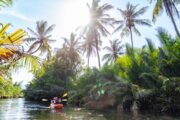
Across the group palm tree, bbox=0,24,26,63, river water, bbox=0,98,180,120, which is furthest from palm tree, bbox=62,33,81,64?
palm tree, bbox=0,24,26,63

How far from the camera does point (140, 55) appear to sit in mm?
26250

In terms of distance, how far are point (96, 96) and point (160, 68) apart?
841cm

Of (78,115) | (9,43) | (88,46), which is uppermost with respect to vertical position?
(88,46)

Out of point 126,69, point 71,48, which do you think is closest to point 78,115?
point 126,69

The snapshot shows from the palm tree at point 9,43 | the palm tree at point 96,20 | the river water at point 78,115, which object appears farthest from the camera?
the palm tree at point 96,20

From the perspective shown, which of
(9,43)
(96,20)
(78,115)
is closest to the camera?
(9,43)

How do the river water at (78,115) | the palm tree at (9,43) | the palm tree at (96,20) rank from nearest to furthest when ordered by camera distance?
the palm tree at (9,43) → the river water at (78,115) → the palm tree at (96,20)

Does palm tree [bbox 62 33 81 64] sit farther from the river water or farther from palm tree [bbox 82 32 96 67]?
the river water

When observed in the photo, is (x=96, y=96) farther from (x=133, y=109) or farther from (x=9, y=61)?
(x=9, y=61)

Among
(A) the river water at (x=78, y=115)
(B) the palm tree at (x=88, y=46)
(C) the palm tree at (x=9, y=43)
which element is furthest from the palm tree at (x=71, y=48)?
(C) the palm tree at (x=9, y=43)

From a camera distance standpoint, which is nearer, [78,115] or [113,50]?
[78,115]

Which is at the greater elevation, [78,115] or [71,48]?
[71,48]

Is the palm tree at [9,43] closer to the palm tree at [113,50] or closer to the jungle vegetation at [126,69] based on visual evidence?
the jungle vegetation at [126,69]

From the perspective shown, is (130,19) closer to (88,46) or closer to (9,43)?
(88,46)
